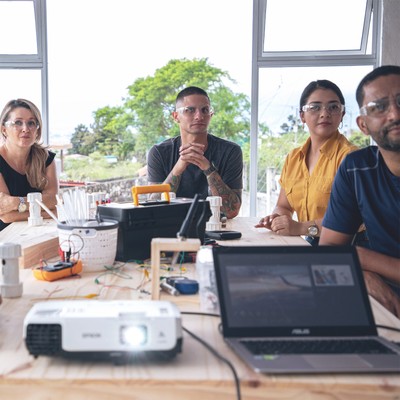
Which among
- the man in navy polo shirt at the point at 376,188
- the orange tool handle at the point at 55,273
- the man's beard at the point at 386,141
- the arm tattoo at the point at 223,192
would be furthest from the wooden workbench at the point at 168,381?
the arm tattoo at the point at 223,192

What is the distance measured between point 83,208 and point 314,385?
3.56ft

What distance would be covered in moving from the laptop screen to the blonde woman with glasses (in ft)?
7.77

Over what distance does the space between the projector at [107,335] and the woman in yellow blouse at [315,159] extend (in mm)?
1867

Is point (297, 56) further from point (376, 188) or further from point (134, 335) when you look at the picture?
point (134, 335)

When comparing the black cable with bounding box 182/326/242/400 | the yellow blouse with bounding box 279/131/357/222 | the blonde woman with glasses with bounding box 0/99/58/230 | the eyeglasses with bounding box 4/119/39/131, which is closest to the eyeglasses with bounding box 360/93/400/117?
the yellow blouse with bounding box 279/131/357/222

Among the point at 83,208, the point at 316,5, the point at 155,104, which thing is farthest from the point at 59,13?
the point at 83,208

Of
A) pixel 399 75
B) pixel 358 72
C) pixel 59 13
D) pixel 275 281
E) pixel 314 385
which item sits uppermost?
pixel 59 13

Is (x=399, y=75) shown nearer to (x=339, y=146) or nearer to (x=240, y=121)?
(x=339, y=146)

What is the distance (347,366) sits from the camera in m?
0.96

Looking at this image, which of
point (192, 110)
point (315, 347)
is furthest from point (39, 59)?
point (315, 347)

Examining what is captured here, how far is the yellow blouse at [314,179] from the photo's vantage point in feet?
9.34

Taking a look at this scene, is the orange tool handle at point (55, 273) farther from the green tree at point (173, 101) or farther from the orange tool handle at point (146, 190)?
the green tree at point (173, 101)

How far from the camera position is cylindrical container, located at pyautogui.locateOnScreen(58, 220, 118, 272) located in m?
1.71

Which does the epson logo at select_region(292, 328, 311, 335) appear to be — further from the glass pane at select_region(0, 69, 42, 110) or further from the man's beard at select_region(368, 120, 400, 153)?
the glass pane at select_region(0, 69, 42, 110)
